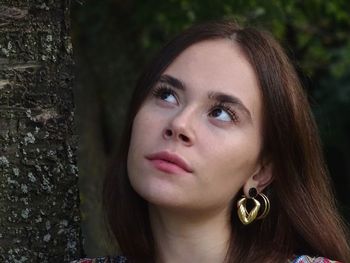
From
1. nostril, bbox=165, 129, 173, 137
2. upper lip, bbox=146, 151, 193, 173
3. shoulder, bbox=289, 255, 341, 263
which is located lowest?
shoulder, bbox=289, 255, 341, 263

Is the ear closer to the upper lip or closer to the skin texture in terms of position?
the skin texture

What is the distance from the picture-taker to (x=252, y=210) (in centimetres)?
239

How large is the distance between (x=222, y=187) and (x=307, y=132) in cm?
31

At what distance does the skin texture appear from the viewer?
2211 millimetres

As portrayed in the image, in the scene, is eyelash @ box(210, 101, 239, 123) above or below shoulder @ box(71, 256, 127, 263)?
above

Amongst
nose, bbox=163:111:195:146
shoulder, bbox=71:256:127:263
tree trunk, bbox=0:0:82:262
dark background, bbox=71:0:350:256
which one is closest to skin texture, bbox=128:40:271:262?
nose, bbox=163:111:195:146

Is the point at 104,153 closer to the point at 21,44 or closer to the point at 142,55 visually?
the point at 142,55

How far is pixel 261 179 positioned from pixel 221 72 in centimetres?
34

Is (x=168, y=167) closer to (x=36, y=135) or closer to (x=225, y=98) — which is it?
(x=225, y=98)

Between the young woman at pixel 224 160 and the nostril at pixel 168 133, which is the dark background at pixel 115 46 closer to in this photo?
the young woman at pixel 224 160

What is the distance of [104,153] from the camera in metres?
5.44

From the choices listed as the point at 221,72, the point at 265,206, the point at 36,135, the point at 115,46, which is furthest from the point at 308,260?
the point at 115,46

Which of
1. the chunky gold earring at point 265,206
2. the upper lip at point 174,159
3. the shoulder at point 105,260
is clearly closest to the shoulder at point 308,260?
the chunky gold earring at point 265,206

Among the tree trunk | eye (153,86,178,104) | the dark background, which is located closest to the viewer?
eye (153,86,178,104)
